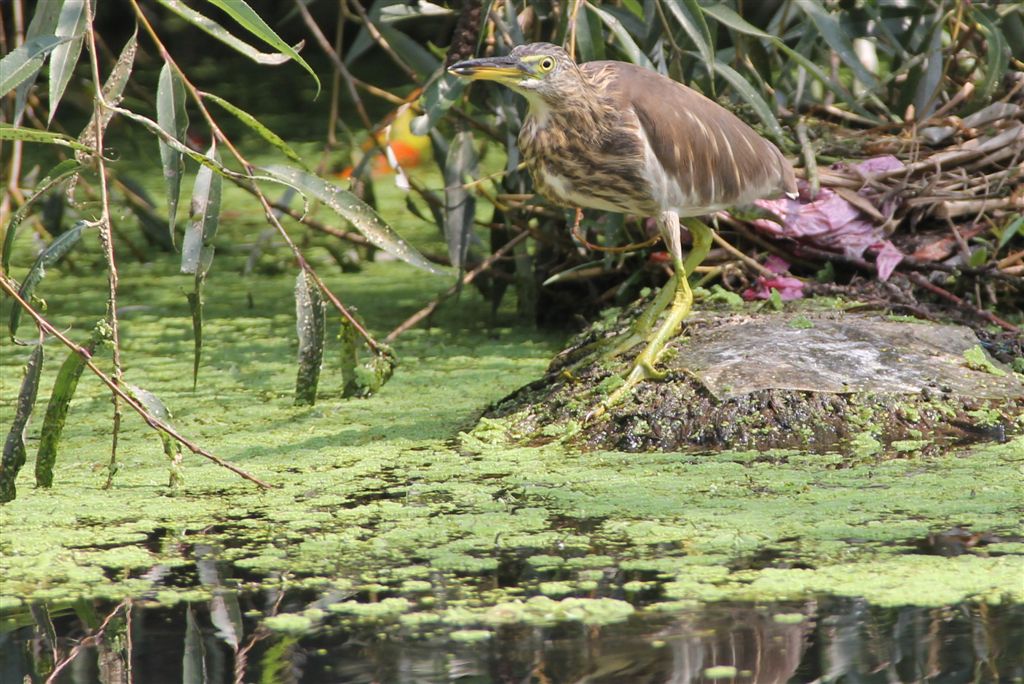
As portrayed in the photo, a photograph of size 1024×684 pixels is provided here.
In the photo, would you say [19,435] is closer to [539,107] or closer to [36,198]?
[36,198]

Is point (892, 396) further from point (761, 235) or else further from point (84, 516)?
point (84, 516)

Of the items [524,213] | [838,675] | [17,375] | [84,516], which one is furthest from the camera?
[524,213]

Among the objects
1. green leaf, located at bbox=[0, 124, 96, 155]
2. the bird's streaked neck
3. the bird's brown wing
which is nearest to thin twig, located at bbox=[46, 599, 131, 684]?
green leaf, located at bbox=[0, 124, 96, 155]

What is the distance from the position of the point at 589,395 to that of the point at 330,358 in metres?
1.31

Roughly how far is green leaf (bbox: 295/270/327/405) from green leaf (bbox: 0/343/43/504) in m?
0.75

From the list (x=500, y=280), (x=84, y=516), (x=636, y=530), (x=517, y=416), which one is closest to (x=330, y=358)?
(x=500, y=280)

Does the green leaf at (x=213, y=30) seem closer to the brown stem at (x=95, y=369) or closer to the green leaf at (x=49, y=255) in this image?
the green leaf at (x=49, y=255)

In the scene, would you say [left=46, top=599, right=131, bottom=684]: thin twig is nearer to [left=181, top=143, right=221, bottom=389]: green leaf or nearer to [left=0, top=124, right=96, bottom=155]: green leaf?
[left=0, top=124, right=96, bottom=155]: green leaf

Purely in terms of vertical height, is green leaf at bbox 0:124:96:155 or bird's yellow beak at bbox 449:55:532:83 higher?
bird's yellow beak at bbox 449:55:532:83

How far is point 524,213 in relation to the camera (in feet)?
17.6

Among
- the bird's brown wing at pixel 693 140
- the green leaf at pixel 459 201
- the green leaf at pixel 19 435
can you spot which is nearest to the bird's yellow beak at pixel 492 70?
the bird's brown wing at pixel 693 140

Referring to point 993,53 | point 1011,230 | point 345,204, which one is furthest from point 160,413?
point 993,53

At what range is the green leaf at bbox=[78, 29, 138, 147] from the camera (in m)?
3.45

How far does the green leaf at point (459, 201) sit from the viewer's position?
5.07 metres
